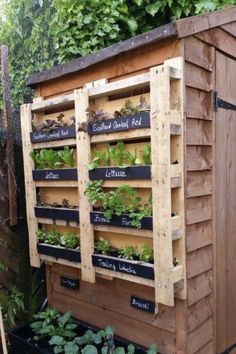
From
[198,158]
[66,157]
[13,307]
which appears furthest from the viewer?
[13,307]

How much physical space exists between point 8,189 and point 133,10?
2081mm

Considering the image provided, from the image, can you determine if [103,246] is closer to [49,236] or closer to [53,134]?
[49,236]

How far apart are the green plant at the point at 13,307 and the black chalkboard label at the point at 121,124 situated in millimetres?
1701

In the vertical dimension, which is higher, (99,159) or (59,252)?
(99,159)

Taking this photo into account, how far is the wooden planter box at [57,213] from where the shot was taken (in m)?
2.64

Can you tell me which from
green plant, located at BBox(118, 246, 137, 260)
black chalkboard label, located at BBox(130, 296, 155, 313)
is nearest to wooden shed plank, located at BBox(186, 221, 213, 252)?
green plant, located at BBox(118, 246, 137, 260)

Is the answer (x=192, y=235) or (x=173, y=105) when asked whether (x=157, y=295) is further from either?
(x=173, y=105)

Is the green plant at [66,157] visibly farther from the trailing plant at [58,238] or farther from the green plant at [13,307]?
the green plant at [13,307]

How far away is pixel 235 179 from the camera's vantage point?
8.84ft

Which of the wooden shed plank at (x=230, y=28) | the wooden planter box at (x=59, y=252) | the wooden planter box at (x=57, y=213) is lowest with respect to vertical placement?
the wooden planter box at (x=59, y=252)

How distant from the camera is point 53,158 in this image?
2.74m

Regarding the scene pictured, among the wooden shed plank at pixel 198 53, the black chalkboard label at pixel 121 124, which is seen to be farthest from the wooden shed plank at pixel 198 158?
the wooden shed plank at pixel 198 53

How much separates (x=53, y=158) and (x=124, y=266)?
3.36 feet

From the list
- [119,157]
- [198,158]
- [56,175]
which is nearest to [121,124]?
[119,157]
